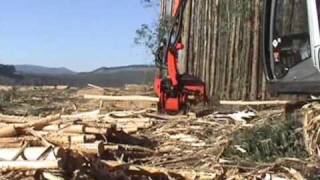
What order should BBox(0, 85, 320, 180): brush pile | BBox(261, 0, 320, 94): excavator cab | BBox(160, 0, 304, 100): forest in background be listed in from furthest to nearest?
BBox(160, 0, 304, 100): forest in background, BBox(261, 0, 320, 94): excavator cab, BBox(0, 85, 320, 180): brush pile

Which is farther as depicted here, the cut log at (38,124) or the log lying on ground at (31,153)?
the cut log at (38,124)

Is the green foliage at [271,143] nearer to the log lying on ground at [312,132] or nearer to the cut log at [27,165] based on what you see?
the log lying on ground at [312,132]

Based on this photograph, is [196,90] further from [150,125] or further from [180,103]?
[150,125]

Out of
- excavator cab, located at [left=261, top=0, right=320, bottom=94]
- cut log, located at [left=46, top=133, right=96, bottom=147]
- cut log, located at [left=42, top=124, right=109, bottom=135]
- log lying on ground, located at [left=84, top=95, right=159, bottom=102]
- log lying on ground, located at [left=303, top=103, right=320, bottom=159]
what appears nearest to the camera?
cut log, located at [left=46, top=133, right=96, bottom=147]

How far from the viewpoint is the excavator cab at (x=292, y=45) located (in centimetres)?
820

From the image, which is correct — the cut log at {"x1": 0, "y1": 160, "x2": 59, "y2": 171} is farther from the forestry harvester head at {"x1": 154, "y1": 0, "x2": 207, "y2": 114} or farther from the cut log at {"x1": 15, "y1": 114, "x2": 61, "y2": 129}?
the forestry harvester head at {"x1": 154, "y1": 0, "x2": 207, "y2": 114}

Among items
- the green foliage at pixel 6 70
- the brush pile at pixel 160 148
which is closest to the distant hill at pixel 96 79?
the green foliage at pixel 6 70

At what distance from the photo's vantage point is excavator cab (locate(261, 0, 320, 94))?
26.9 ft

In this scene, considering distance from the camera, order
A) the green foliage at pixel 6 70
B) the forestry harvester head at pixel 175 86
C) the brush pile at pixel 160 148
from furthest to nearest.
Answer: the green foliage at pixel 6 70 < the forestry harvester head at pixel 175 86 < the brush pile at pixel 160 148

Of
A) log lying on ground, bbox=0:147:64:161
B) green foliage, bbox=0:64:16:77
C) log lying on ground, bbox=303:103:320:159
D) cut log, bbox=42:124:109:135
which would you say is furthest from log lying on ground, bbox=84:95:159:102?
green foliage, bbox=0:64:16:77

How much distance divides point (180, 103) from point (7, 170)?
21.6ft

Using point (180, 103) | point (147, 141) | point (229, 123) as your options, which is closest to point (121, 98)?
point (180, 103)

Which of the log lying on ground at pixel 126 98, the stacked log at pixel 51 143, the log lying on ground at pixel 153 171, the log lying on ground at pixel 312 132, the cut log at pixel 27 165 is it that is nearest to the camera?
the cut log at pixel 27 165

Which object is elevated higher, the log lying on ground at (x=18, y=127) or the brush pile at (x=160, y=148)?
the log lying on ground at (x=18, y=127)
